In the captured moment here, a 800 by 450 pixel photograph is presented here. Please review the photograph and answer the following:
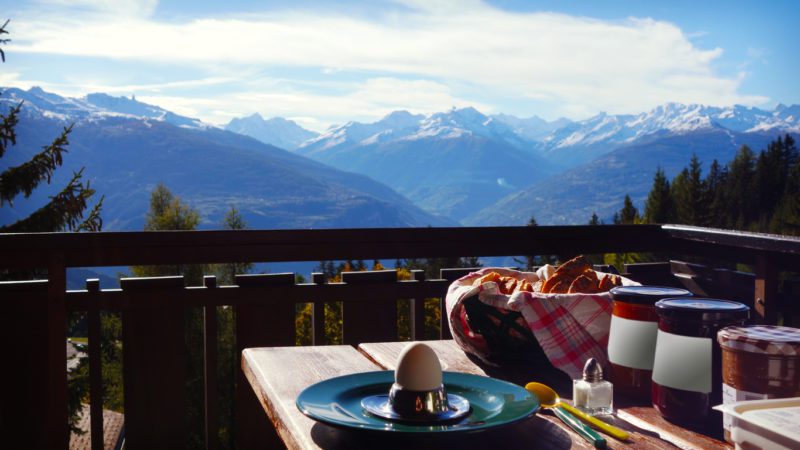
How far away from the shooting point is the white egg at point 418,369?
2.95 ft

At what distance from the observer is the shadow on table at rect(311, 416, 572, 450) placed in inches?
35.1

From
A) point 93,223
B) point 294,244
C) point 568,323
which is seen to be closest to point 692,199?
point 93,223

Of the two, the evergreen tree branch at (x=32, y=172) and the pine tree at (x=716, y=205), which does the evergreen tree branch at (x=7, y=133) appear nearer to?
the evergreen tree branch at (x=32, y=172)

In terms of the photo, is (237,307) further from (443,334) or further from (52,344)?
(443,334)

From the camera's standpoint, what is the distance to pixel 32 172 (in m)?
17.0

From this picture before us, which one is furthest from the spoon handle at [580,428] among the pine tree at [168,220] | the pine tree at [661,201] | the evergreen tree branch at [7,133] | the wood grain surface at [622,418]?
the pine tree at [661,201]

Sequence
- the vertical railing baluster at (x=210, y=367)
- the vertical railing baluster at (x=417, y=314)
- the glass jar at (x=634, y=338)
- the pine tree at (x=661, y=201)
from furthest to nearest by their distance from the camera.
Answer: the pine tree at (x=661, y=201)
the vertical railing baluster at (x=417, y=314)
the vertical railing baluster at (x=210, y=367)
the glass jar at (x=634, y=338)

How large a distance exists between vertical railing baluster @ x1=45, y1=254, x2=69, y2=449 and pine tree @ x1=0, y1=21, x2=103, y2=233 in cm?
1425

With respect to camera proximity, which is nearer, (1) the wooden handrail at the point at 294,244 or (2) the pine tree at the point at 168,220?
(1) the wooden handrail at the point at 294,244

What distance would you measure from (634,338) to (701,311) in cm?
15

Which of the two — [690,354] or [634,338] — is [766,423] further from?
[634,338]

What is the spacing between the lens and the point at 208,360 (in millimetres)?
2348

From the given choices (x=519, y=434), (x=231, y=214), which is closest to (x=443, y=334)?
(x=519, y=434)

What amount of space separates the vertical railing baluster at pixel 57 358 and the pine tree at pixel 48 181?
1425cm
